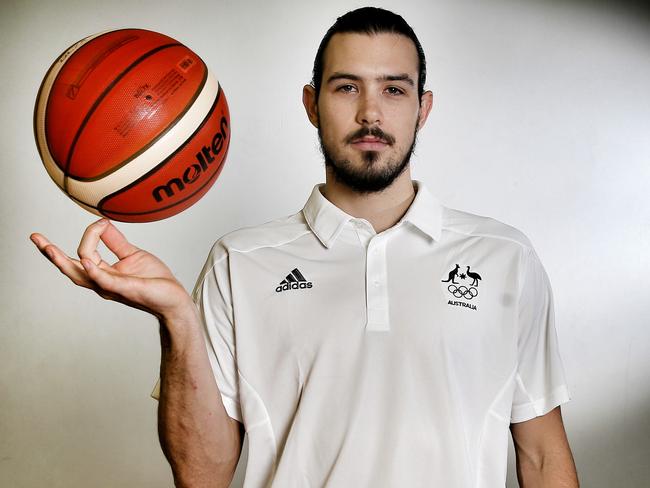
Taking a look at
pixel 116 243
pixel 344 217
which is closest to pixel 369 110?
pixel 344 217

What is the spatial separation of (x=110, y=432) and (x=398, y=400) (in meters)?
1.65

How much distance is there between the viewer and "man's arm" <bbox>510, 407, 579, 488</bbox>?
5.18 ft

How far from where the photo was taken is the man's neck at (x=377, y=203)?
1.64 meters

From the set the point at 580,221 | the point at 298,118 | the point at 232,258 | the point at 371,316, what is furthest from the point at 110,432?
the point at 580,221

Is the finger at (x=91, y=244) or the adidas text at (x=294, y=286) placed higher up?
the finger at (x=91, y=244)

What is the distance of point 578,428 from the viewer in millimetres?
2869

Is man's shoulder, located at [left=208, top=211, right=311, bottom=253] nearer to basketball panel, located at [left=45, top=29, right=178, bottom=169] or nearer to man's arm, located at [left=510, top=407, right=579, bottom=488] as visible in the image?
basketball panel, located at [left=45, top=29, right=178, bottom=169]

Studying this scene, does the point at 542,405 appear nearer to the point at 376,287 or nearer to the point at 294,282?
the point at 376,287

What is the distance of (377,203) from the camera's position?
1.65 m

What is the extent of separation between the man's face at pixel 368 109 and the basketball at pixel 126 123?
27 centimetres

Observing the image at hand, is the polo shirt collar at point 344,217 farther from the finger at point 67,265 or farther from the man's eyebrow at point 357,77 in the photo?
the finger at point 67,265

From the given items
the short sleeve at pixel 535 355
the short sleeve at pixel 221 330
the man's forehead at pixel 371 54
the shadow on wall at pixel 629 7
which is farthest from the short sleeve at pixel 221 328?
the shadow on wall at pixel 629 7

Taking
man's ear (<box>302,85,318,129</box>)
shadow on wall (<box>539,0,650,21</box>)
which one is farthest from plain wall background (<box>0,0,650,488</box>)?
man's ear (<box>302,85,318,129</box>)

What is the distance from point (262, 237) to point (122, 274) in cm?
46
